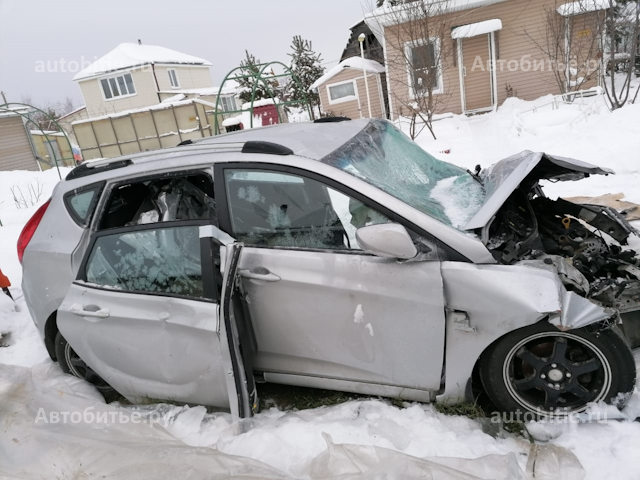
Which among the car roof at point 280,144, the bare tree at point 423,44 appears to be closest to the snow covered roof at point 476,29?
the bare tree at point 423,44

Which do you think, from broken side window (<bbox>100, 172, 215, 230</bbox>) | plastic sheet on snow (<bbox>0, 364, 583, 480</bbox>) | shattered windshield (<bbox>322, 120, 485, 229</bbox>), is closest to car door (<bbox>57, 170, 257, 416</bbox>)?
plastic sheet on snow (<bbox>0, 364, 583, 480</bbox>)

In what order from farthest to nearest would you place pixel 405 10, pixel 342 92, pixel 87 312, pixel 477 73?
pixel 342 92 < pixel 477 73 < pixel 405 10 < pixel 87 312

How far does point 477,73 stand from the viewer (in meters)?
15.0

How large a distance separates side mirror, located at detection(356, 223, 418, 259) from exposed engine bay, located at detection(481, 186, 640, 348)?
459 mm

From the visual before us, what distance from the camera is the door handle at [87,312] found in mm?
2488

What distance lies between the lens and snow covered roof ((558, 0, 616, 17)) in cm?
1048

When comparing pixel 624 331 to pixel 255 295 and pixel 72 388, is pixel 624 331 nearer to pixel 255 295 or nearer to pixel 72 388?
pixel 255 295

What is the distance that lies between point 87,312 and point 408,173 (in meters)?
2.16

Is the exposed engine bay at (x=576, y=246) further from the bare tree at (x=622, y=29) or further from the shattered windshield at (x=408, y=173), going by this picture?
the bare tree at (x=622, y=29)

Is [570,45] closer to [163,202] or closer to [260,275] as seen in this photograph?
[163,202]

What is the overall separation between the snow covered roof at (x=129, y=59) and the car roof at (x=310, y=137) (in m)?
31.2

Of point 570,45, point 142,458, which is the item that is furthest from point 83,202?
point 570,45

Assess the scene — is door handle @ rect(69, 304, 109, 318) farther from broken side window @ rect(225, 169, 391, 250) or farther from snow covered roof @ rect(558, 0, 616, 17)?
snow covered roof @ rect(558, 0, 616, 17)

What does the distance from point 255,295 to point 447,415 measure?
1.23 metres
